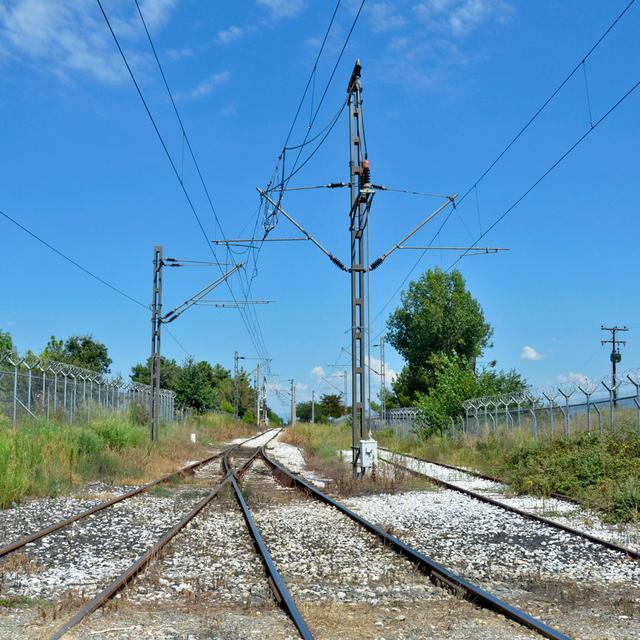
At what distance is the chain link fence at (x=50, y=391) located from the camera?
25.9m

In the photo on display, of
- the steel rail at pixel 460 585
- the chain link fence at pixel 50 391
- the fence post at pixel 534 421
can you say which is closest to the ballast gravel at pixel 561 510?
the steel rail at pixel 460 585

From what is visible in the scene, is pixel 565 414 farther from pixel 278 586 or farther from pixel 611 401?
pixel 278 586

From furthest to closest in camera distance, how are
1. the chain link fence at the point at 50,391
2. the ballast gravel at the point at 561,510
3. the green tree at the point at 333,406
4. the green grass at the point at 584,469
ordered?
the green tree at the point at 333,406
the chain link fence at the point at 50,391
the green grass at the point at 584,469
the ballast gravel at the point at 561,510

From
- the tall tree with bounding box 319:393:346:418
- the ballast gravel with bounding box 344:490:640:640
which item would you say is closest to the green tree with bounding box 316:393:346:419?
the tall tree with bounding box 319:393:346:418

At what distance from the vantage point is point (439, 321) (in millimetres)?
77250

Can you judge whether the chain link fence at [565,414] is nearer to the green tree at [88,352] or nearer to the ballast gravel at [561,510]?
the ballast gravel at [561,510]

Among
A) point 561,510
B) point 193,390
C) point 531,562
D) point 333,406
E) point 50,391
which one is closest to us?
point 531,562

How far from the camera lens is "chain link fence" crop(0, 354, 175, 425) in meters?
25.9

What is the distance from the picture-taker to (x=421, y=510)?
1506 cm

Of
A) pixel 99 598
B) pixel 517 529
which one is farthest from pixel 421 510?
pixel 99 598

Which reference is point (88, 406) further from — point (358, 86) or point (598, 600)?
point (598, 600)

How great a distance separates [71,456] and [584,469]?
517 inches

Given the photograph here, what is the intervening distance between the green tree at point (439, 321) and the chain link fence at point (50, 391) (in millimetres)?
43406

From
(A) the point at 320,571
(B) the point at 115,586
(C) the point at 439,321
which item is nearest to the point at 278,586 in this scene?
(A) the point at 320,571
